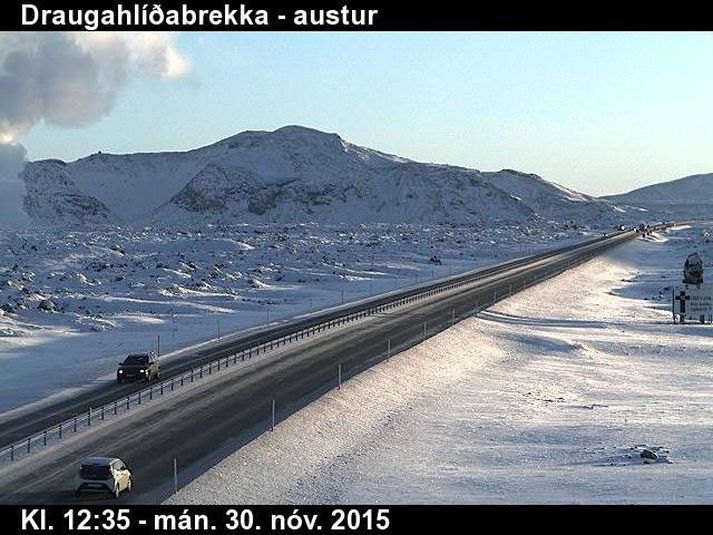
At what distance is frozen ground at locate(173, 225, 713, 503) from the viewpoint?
3347 centimetres

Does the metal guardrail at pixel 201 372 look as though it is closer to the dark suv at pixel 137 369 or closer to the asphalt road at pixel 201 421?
the asphalt road at pixel 201 421

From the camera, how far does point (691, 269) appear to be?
10044 centimetres

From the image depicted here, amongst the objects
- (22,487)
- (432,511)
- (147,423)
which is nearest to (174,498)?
(22,487)

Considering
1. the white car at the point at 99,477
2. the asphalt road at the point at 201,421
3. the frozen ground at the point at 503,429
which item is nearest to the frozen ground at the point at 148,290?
the asphalt road at the point at 201,421

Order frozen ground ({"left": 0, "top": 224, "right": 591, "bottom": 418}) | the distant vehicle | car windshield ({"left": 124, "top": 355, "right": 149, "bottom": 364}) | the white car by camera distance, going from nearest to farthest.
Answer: the white car < car windshield ({"left": 124, "top": 355, "right": 149, "bottom": 364}) < frozen ground ({"left": 0, "top": 224, "right": 591, "bottom": 418}) < the distant vehicle

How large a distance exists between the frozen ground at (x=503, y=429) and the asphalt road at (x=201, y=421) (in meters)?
1.25

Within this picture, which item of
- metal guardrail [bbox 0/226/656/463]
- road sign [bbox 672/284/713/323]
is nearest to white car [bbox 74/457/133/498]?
metal guardrail [bbox 0/226/656/463]

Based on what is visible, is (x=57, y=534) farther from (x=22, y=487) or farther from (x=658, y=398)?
(x=658, y=398)

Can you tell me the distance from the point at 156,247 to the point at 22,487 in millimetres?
133771

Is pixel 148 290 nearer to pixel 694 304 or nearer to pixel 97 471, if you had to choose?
pixel 694 304

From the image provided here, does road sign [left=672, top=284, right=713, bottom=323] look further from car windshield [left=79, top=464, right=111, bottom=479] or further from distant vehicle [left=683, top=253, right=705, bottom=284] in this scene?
car windshield [left=79, top=464, right=111, bottom=479]

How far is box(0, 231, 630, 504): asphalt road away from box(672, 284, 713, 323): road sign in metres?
33.3

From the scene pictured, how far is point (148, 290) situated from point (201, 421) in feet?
185

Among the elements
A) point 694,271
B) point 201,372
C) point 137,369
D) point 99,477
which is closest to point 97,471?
point 99,477
